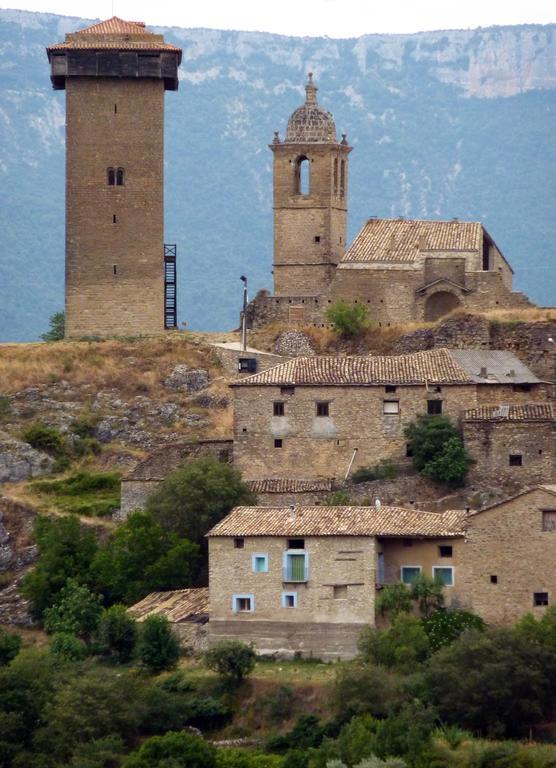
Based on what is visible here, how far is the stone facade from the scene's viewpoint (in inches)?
2815

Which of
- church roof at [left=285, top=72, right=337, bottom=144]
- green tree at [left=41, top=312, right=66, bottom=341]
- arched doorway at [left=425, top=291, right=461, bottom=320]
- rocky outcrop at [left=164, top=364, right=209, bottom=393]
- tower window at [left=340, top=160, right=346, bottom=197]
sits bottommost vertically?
rocky outcrop at [left=164, top=364, right=209, bottom=393]

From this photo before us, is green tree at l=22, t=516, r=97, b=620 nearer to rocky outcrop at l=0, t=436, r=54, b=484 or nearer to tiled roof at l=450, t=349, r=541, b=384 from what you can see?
rocky outcrop at l=0, t=436, r=54, b=484

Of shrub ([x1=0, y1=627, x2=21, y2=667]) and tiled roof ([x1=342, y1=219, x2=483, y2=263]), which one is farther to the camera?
tiled roof ([x1=342, y1=219, x2=483, y2=263])

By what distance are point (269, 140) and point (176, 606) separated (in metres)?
74.9

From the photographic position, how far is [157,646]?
7281cm

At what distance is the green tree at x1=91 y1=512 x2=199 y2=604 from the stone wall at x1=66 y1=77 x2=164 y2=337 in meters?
14.5

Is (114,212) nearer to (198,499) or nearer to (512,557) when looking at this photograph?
(198,499)

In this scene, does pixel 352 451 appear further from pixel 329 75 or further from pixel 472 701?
pixel 329 75

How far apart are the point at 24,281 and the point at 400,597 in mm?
61543

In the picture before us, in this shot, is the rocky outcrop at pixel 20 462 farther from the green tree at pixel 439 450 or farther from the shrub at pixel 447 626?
the shrub at pixel 447 626

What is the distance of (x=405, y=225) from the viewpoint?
301 feet

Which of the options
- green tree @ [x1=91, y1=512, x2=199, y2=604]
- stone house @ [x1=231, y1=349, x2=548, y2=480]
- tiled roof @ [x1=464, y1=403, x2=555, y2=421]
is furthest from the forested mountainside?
green tree @ [x1=91, y1=512, x2=199, y2=604]

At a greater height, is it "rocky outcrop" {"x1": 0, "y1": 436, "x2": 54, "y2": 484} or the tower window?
the tower window

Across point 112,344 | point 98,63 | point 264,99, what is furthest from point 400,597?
point 264,99
